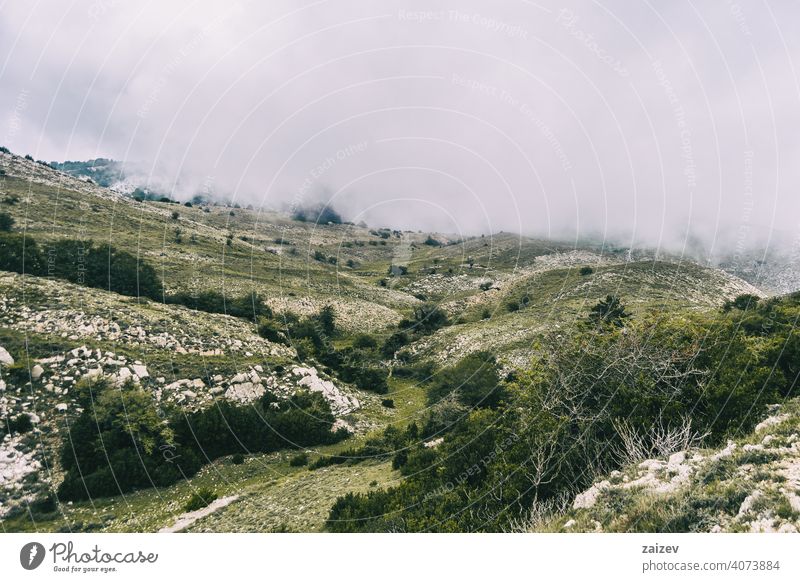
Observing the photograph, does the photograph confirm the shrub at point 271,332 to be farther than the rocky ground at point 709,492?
Yes

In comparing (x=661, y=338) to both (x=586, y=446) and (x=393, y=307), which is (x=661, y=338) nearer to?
(x=586, y=446)

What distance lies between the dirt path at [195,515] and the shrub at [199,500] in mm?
140

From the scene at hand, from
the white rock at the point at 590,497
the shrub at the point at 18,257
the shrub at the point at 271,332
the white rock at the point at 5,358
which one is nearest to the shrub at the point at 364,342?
the shrub at the point at 271,332

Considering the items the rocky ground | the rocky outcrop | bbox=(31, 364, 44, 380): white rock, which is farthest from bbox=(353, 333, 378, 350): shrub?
the rocky ground

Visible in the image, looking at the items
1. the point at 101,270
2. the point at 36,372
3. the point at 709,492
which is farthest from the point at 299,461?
the point at 101,270

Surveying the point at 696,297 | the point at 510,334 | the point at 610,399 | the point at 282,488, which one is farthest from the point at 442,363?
the point at 696,297

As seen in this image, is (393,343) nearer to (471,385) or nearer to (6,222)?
(471,385)

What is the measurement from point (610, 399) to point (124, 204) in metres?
87.0

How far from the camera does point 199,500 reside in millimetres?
15414

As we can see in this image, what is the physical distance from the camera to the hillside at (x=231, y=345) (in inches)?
623

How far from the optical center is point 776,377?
1230cm

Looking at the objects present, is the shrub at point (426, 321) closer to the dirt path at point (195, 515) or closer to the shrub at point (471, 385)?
the shrub at point (471, 385)

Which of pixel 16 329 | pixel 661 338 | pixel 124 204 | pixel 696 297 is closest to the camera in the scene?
pixel 661 338

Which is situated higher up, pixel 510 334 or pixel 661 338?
pixel 661 338
